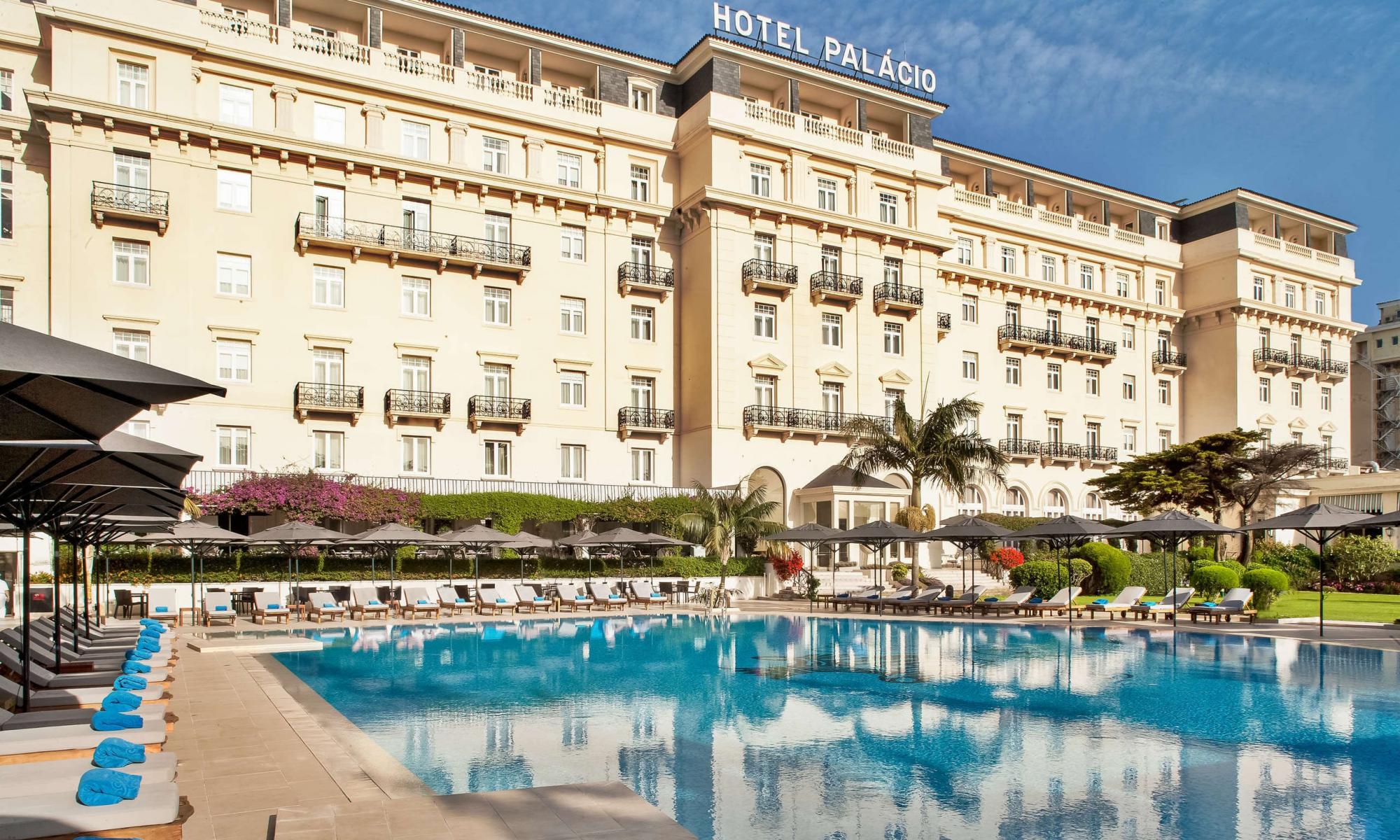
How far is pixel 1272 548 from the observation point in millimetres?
37312

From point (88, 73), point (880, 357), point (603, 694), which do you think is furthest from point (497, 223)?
point (603, 694)

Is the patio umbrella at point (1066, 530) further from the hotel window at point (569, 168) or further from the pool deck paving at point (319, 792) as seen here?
the hotel window at point (569, 168)

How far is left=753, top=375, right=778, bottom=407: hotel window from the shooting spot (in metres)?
35.8

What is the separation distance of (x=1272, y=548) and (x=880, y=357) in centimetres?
1540

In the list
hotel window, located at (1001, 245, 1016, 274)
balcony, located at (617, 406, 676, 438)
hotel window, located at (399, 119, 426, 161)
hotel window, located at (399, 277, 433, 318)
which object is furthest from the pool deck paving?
hotel window, located at (1001, 245, 1016, 274)

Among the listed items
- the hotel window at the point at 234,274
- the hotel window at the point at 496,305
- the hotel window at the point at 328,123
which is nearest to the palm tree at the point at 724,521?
the hotel window at the point at 496,305

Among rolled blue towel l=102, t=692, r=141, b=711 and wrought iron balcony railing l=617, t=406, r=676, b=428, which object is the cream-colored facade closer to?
wrought iron balcony railing l=617, t=406, r=676, b=428

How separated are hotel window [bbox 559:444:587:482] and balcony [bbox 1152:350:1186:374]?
28516 mm

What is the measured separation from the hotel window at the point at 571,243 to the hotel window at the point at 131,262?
12.2 m

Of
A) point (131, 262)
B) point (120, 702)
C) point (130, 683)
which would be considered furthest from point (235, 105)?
point (120, 702)

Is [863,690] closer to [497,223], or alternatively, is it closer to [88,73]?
[497,223]

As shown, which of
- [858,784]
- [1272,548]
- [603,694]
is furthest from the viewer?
[1272,548]

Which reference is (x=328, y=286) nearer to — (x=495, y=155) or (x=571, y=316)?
(x=495, y=155)

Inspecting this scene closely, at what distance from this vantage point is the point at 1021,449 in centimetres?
4312
